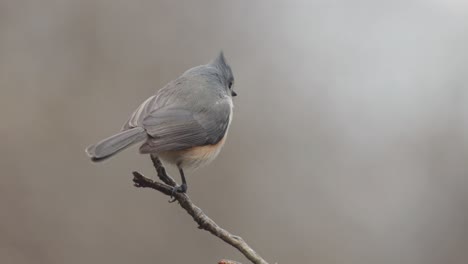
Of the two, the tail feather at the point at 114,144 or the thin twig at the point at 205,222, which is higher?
the tail feather at the point at 114,144

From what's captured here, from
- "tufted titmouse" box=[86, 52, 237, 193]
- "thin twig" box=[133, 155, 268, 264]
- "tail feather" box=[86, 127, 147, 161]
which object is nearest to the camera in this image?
"thin twig" box=[133, 155, 268, 264]

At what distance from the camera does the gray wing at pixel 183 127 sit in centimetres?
321

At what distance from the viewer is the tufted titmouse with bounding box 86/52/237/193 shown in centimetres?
321

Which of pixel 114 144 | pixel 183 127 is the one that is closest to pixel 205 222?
pixel 114 144

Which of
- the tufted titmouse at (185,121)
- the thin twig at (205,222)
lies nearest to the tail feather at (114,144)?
the tufted titmouse at (185,121)

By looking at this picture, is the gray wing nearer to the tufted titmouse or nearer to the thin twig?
the tufted titmouse

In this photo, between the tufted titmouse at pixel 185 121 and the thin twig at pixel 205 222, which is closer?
the thin twig at pixel 205 222

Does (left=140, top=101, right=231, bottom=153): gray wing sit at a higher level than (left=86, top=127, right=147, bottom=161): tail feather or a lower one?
higher

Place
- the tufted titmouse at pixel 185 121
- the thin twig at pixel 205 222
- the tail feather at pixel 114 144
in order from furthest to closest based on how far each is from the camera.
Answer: the tufted titmouse at pixel 185 121 → the tail feather at pixel 114 144 → the thin twig at pixel 205 222

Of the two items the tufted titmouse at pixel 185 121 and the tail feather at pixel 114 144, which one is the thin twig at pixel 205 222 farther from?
the tufted titmouse at pixel 185 121

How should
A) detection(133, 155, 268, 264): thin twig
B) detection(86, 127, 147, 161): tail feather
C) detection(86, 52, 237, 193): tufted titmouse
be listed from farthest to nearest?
1. detection(86, 52, 237, 193): tufted titmouse
2. detection(86, 127, 147, 161): tail feather
3. detection(133, 155, 268, 264): thin twig

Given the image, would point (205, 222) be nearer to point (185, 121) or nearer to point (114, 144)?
point (114, 144)

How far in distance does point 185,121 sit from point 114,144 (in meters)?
0.83

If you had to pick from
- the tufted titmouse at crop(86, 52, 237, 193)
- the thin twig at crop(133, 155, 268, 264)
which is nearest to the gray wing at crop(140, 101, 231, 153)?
the tufted titmouse at crop(86, 52, 237, 193)
